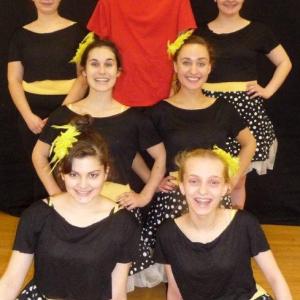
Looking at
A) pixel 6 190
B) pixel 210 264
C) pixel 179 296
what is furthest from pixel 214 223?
pixel 6 190

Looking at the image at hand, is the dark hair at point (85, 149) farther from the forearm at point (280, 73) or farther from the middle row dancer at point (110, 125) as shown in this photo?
the forearm at point (280, 73)

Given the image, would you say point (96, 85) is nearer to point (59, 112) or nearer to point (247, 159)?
point (59, 112)

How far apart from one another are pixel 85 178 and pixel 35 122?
2.72 ft

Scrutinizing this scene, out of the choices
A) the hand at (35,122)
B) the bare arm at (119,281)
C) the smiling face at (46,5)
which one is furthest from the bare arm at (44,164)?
the smiling face at (46,5)

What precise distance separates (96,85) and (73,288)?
0.88 metres

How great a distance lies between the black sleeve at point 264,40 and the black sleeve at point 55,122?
3.43ft

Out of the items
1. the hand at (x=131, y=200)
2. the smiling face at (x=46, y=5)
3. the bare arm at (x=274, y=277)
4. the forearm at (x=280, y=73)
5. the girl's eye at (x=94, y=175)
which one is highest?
the smiling face at (x=46, y=5)

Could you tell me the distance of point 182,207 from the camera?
2779 millimetres

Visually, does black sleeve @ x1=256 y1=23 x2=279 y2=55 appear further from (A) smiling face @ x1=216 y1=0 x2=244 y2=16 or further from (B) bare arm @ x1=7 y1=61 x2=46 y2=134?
(B) bare arm @ x1=7 y1=61 x2=46 y2=134

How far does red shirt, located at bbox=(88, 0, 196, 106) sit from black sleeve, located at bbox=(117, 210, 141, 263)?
826mm

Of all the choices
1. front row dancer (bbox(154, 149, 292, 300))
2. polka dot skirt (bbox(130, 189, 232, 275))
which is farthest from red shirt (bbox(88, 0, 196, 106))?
front row dancer (bbox(154, 149, 292, 300))

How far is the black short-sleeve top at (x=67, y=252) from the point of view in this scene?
2160 millimetres

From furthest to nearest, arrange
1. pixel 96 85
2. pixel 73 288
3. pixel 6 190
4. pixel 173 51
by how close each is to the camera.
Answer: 1. pixel 6 190
2. pixel 173 51
3. pixel 96 85
4. pixel 73 288

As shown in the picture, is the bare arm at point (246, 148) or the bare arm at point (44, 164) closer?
the bare arm at point (44, 164)
